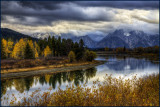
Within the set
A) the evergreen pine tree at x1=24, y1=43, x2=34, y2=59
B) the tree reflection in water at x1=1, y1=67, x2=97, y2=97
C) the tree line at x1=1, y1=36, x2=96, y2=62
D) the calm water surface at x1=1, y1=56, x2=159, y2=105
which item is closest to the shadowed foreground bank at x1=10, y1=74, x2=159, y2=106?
the calm water surface at x1=1, y1=56, x2=159, y2=105

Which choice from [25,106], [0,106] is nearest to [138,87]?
[25,106]

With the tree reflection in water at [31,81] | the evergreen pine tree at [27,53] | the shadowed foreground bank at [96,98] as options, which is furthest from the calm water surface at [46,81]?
the evergreen pine tree at [27,53]

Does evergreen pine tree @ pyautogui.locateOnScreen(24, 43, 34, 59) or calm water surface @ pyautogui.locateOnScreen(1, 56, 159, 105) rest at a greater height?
evergreen pine tree @ pyautogui.locateOnScreen(24, 43, 34, 59)

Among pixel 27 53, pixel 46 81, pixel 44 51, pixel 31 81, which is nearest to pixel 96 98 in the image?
pixel 46 81

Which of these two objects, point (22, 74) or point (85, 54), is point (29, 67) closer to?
point (22, 74)

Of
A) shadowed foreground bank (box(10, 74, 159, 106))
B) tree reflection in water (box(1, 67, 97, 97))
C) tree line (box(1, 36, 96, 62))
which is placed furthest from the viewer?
tree line (box(1, 36, 96, 62))

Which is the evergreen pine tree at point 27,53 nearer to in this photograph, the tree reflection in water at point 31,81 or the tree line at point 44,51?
the tree line at point 44,51

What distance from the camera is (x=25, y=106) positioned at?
65.2 feet

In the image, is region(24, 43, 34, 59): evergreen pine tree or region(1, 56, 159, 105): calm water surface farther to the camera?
region(24, 43, 34, 59): evergreen pine tree

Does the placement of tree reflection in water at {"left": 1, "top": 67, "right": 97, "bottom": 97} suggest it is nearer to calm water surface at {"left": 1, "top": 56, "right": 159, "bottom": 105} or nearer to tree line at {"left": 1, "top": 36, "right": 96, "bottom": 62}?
calm water surface at {"left": 1, "top": 56, "right": 159, "bottom": 105}

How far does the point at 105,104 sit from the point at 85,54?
94.7 m

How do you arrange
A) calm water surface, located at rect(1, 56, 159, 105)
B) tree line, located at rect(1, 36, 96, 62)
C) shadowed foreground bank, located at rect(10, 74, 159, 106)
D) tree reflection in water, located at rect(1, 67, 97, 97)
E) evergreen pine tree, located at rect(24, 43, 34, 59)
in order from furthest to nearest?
tree line, located at rect(1, 36, 96, 62) < evergreen pine tree, located at rect(24, 43, 34, 59) < tree reflection in water, located at rect(1, 67, 97, 97) < calm water surface, located at rect(1, 56, 159, 105) < shadowed foreground bank, located at rect(10, 74, 159, 106)

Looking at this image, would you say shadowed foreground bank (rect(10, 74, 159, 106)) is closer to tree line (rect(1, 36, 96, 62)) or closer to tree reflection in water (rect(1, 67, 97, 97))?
tree reflection in water (rect(1, 67, 97, 97))

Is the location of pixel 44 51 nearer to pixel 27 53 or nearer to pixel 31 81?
pixel 27 53
